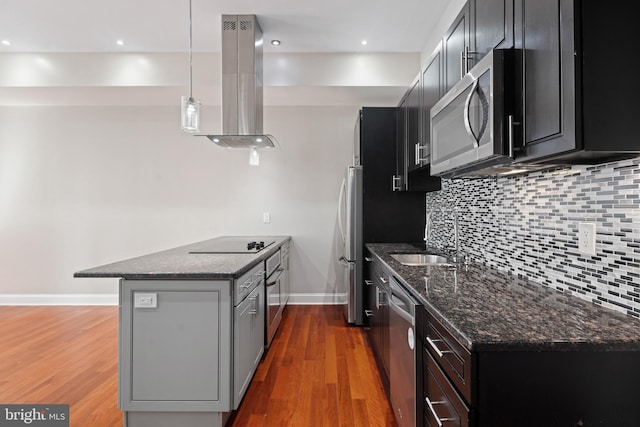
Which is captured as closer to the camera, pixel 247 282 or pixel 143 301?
pixel 143 301

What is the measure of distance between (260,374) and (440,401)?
5.56ft

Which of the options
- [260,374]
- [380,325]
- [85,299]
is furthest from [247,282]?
[85,299]

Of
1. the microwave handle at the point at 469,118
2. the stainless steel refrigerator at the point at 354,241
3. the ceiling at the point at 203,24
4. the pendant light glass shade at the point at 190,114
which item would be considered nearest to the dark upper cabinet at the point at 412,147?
the stainless steel refrigerator at the point at 354,241

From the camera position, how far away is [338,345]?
3021mm

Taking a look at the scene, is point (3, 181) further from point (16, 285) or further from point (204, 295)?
point (204, 295)

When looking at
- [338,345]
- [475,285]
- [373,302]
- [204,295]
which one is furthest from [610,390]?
[338,345]

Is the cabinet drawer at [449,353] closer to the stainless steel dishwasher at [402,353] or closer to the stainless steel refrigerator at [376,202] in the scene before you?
the stainless steel dishwasher at [402,353]

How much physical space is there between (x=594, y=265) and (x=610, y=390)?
0.50m

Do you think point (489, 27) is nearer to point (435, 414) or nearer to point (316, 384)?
point (435, 414)

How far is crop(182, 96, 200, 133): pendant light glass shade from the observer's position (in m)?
2.38

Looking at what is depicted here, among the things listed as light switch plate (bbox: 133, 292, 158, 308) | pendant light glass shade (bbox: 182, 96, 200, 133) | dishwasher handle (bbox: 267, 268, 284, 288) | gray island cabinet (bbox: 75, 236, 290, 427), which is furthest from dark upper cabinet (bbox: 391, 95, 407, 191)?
light switch plate (bbox: 133, 292, 158, 308)

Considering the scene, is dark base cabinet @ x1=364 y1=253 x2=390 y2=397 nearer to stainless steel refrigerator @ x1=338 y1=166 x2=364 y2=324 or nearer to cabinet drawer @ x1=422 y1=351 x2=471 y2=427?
stainless steel refrigerator @ x1=338 y1=166 x2=364 y2=324

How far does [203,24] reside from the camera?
3098mm

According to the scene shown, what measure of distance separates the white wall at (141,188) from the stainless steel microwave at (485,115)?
107 inches
